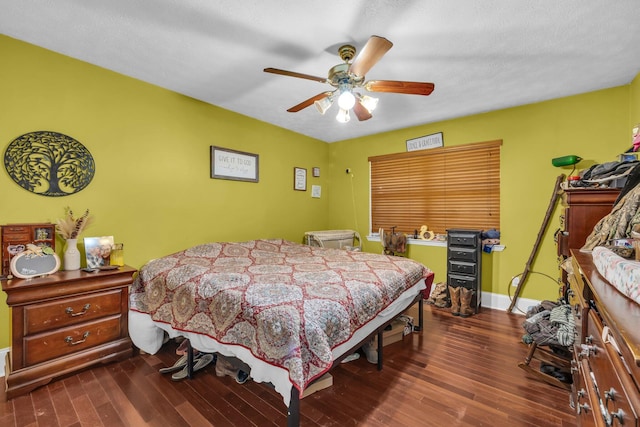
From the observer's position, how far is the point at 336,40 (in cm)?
201

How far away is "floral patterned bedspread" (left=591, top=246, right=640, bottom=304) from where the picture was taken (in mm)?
808

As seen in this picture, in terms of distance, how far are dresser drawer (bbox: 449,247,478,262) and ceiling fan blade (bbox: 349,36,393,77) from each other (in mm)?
2480

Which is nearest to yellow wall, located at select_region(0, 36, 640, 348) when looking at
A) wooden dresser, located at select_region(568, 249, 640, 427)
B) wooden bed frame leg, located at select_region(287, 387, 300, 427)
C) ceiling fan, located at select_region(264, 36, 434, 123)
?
ceiling fan, located at select_region(264, 36, 434, 123)

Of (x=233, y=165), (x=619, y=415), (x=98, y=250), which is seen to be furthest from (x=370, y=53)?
(x=98, y=250)

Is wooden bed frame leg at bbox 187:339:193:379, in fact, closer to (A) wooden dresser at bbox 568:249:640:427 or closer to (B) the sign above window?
(A) wooden dresser at bbox 568:249:640:427

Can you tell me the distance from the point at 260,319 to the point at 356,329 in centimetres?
65

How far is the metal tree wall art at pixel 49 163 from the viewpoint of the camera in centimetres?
211

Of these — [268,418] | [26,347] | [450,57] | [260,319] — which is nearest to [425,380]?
[268,418]

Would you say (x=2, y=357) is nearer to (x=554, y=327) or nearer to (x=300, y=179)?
(x=300, y=179)

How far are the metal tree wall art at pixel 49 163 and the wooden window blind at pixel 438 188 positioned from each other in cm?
→ 367

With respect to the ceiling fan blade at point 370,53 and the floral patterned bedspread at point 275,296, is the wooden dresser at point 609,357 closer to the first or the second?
the floral patterned bedspread at point 275,296

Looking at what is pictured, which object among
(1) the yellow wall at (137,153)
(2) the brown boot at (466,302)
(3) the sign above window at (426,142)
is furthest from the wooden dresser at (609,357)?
(1) the yellow wall at (137,153)

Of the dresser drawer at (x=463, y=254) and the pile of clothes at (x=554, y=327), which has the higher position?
the dresser drawer at (x=463, y=254)

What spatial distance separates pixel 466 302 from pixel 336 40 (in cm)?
309
